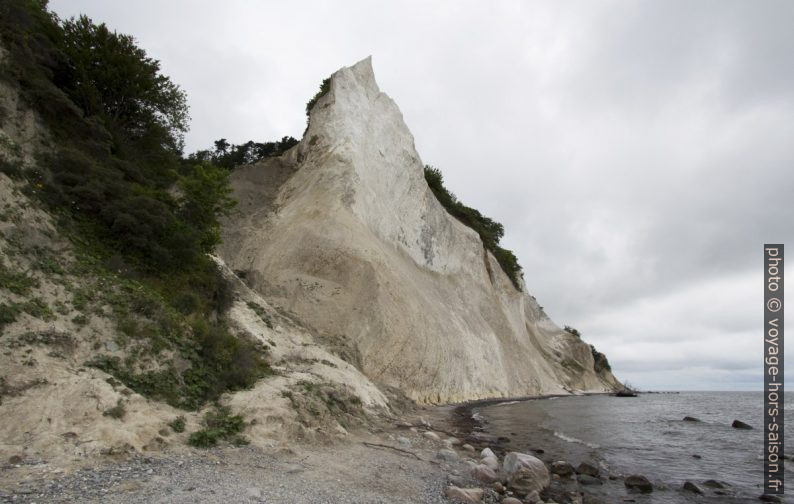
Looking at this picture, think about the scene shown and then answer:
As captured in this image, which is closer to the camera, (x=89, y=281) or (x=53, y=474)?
(x=53, y=474)

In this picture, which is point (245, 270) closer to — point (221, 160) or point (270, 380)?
point (270, 380)

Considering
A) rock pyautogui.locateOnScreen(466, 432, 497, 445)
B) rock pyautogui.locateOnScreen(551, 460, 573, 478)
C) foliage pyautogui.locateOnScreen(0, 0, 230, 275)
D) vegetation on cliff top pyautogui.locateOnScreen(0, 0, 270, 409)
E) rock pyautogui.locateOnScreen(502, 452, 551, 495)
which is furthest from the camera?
rock pyautogui.locateOnScreen(466, 432, 497, 445)

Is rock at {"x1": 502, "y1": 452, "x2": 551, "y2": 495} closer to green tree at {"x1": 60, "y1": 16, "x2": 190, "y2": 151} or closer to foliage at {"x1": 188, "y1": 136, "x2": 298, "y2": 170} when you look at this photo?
green tree at {"x1": 60, "y1": 16, "x2": 190, "y2": 151}

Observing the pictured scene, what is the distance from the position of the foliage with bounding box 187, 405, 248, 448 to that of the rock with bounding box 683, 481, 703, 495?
33.4 feet

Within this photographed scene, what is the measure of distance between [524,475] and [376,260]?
19083 millimetres

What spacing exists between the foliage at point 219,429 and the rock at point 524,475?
5.57m

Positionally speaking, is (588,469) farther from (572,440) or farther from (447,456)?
(572,440)

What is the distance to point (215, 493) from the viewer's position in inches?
248

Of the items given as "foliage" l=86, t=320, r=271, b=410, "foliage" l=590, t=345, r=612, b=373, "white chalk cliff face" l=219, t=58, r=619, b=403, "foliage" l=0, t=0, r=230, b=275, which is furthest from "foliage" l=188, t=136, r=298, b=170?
"foliage" l=590, t=345, r=612, b=373

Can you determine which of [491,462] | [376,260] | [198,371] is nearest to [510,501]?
[491,462]

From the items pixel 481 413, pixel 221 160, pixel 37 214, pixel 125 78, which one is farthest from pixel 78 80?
pixel 221 160

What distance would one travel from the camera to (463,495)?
8.08 m

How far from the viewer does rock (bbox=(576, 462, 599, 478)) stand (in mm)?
11906

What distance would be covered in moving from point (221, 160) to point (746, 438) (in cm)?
4903
